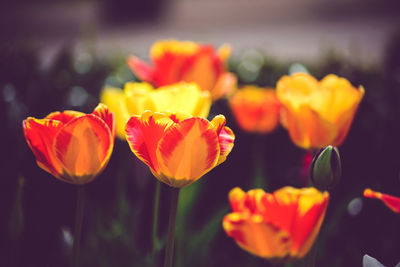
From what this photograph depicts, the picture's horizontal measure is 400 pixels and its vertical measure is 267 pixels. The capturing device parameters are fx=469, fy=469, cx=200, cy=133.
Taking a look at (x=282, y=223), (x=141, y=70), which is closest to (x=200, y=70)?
(x=141, y=70)

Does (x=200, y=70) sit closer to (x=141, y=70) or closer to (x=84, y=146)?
(x=141, y=70)

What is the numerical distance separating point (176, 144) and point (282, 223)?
0.50 ft

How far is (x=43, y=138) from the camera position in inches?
23.8

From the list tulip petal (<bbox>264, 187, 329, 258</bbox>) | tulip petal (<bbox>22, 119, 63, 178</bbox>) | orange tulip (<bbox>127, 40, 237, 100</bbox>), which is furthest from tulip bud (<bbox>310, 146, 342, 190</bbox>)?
orange tulip (<bbox>127, 40, 237, 100</bbox>)

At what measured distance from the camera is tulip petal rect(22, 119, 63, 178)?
60 centimetres

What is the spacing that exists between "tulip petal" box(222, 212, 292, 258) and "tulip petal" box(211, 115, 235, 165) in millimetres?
90

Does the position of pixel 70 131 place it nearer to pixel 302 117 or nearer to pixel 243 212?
pixel 243 212

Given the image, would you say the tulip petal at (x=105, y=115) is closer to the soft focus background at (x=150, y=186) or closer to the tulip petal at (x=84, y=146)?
the tulip petal at (x=84, y=146)

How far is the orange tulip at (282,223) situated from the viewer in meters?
0.51

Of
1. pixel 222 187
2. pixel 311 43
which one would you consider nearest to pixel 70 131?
pixel 222 187

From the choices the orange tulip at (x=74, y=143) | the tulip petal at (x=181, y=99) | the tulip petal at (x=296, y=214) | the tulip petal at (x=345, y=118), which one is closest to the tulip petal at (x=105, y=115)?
the orange tulip at (x=74, y=143)

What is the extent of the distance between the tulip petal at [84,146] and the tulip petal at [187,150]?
8 centimetres

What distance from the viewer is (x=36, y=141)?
0.61 meters

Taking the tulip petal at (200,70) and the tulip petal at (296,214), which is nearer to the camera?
the tulip petal at (296,214)
